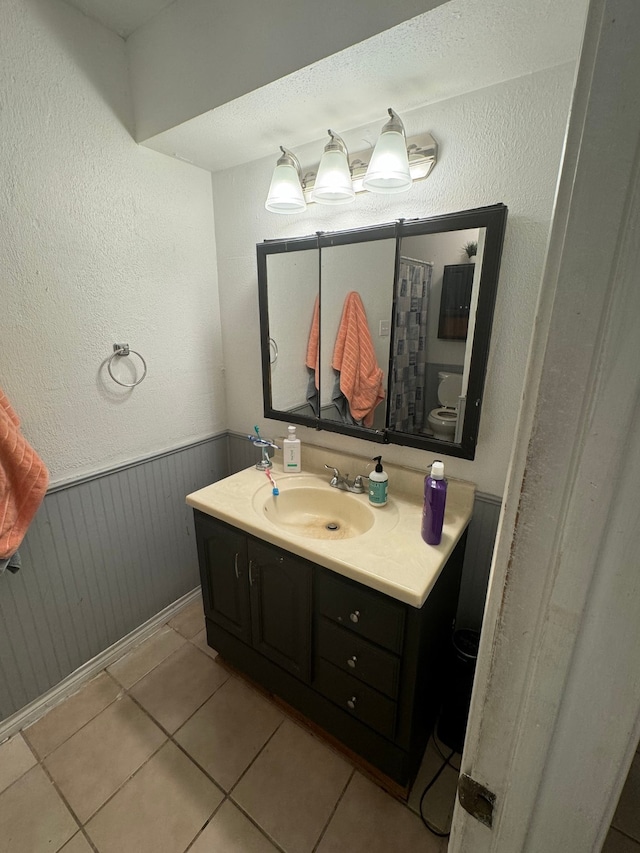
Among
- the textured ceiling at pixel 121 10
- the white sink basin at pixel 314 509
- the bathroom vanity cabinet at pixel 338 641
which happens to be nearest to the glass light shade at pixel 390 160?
the textured ceiling at pixel 121 10

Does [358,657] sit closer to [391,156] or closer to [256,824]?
[256,824]

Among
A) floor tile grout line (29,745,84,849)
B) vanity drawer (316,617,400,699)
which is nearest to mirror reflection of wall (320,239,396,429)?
vanity drawer (316,617,400,699)

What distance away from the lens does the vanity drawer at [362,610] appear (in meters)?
1.03

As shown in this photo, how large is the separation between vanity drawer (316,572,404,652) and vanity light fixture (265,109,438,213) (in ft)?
4.08

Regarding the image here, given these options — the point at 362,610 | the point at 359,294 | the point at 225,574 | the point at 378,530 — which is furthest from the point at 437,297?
the point at 225,574

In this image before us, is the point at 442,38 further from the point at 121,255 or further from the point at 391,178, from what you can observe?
the point at 121,255

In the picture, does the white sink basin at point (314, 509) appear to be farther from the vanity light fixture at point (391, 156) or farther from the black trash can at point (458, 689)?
the vanity light fixture at point (391, 156)

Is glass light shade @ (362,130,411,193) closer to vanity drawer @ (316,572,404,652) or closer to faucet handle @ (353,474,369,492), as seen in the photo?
faucet handle @ (353,474,369,492)

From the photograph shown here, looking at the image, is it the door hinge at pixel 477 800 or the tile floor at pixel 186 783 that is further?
the tile floor at pixel 186 783

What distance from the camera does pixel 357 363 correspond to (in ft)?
4.87

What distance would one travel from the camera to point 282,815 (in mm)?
1153

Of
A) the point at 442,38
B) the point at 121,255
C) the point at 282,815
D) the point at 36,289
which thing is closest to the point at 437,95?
the point at 442,38

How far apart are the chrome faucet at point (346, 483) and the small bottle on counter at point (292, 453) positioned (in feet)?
0.53

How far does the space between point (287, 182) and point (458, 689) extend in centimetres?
185
